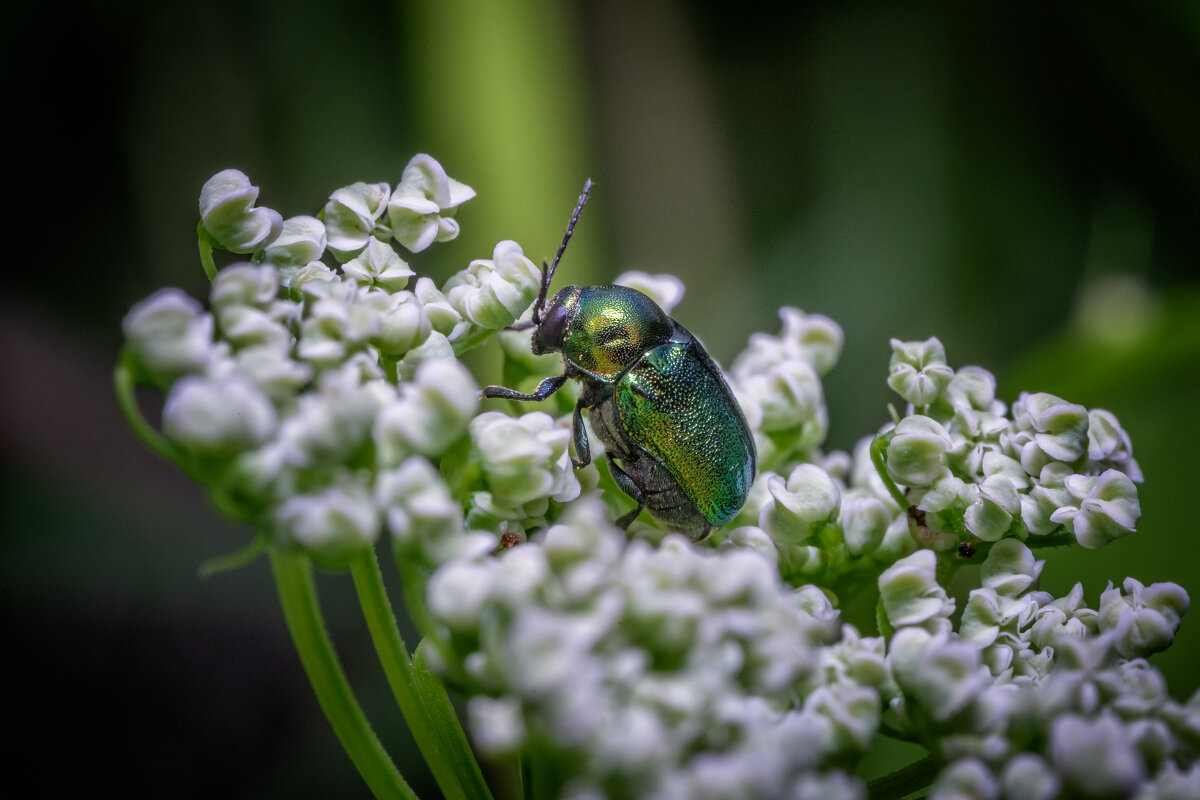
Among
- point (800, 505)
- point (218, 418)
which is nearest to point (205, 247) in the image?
point (218, 418)

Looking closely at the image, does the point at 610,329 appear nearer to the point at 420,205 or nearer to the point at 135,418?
the point at 420,205

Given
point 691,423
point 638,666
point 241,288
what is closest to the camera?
point 638,666

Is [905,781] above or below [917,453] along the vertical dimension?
below

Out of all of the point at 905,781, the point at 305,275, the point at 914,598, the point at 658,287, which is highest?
the point at 305,275

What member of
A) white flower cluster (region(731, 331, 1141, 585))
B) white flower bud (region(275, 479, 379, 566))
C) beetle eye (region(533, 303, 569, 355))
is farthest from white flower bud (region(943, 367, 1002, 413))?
white flower bud (region(275, 479, 379, 566))

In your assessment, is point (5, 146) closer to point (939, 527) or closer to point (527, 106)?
point (527, 106)

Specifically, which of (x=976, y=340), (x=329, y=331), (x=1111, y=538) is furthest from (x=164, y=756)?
(x=976, y=340)

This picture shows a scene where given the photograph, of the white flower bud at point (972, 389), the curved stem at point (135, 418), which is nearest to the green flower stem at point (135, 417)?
the curved stem at point (135, 418)

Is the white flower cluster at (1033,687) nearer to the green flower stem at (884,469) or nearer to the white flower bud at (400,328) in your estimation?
the green flower stem at (884,469)
